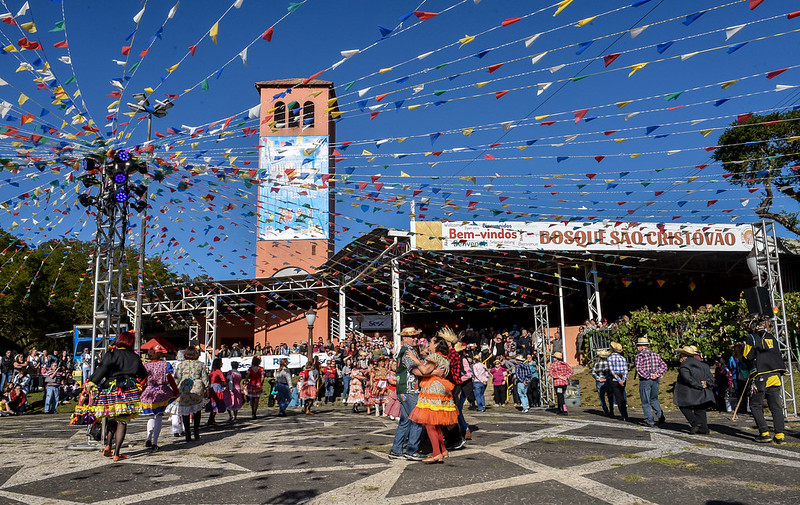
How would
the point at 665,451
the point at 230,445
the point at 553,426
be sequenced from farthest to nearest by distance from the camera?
the point at 553,426 → the point at 230,445 → the point at 665,451

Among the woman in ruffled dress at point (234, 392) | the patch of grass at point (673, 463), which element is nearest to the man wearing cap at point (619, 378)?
the patch of grass at point (673, 463)

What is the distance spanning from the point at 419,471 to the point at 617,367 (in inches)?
288

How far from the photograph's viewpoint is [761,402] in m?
8.92

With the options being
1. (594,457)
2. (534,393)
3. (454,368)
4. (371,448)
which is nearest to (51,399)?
(371,448)

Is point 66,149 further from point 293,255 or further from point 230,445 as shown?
point 293,255

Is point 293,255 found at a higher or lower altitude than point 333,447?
higher

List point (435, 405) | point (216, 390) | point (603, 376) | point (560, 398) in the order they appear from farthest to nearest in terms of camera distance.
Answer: point (560, 398) → point (603, 376) → point (216, 390) → point (435, 405)

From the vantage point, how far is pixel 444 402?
289 inches

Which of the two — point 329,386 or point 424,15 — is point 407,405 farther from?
point 329,386

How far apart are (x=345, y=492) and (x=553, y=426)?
260 inches

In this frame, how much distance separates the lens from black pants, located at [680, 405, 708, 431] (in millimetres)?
9656

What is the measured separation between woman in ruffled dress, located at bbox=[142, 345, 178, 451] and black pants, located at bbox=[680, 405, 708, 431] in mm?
8379

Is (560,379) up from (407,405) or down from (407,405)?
down

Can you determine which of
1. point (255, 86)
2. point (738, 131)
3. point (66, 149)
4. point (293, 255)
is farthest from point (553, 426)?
point (255, 86)
